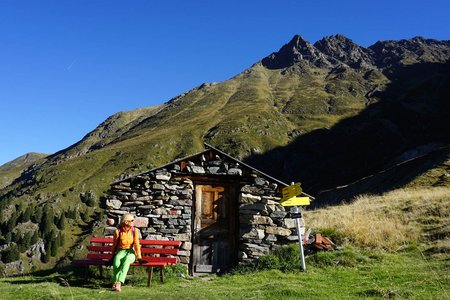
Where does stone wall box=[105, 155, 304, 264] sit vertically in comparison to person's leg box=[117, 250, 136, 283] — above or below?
above

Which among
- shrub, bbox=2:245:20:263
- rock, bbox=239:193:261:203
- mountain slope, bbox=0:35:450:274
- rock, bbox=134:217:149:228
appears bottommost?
shrub, bbox=2:245:20:263

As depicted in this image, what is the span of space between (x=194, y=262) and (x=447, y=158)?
101 feet

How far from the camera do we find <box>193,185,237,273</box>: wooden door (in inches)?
548

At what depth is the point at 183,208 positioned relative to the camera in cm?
1382

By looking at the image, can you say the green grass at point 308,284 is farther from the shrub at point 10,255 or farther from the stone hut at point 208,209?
the shrub at point 10,255

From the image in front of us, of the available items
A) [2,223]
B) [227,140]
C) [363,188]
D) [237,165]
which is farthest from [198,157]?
[2,223]

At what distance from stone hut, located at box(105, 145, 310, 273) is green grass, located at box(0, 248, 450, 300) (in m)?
1.24

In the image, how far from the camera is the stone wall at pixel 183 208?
1354 cm

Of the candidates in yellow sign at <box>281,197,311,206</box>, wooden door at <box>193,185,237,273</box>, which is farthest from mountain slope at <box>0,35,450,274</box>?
yellow sign at <box>281,197,311,206</box>

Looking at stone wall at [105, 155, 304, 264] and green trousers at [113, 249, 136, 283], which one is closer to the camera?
green trousers at [113, 249, 136, 283]

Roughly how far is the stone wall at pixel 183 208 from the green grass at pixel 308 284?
134cm

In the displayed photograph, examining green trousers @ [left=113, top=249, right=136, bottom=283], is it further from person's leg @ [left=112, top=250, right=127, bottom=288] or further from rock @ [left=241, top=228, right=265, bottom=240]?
rock @ [left=241, top=228, right=265, bottom=240]

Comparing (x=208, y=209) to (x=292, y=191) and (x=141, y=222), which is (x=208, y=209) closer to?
(x=141, y=222)

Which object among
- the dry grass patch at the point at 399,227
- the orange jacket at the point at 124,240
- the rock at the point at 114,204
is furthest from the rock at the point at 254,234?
the orange jacket at the point at 124,240
